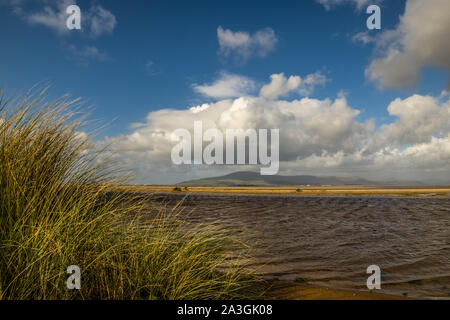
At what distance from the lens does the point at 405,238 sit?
29.1 feet

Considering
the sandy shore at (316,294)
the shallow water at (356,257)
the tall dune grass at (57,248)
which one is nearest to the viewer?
the tall dune grass at (57,248)

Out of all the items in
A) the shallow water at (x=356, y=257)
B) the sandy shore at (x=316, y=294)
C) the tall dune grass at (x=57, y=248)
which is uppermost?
the tall dune grass at (x=57, y=248)

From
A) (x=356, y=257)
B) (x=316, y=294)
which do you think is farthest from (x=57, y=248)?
(x=356, y=257)

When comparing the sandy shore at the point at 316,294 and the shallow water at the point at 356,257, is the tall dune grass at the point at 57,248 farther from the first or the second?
the shallow water at the point at 356,257

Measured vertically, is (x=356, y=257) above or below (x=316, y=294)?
below

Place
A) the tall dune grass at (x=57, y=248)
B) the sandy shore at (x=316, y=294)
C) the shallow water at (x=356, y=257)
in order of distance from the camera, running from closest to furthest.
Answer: the tall dune grass at (x=57, y=248) → the sandy shore at (x=316, y=294) → the shallow water at (x=356, y=257)

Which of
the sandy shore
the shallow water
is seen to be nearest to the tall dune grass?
the sandy shore

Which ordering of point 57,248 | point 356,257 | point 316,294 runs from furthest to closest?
point 356,257 < point 316,294 < point 57,248

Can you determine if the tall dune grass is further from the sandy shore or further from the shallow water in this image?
the shallow water

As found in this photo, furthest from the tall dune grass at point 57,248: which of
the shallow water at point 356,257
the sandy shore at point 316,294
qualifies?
the shallow water at point 356,257

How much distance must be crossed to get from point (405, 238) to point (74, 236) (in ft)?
32.1

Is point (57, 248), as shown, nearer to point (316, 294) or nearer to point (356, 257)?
point (316, 294)

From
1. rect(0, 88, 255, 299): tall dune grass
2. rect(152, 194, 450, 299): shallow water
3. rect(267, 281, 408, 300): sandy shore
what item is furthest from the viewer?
rect(152, 194, 450, 299): shallow water
